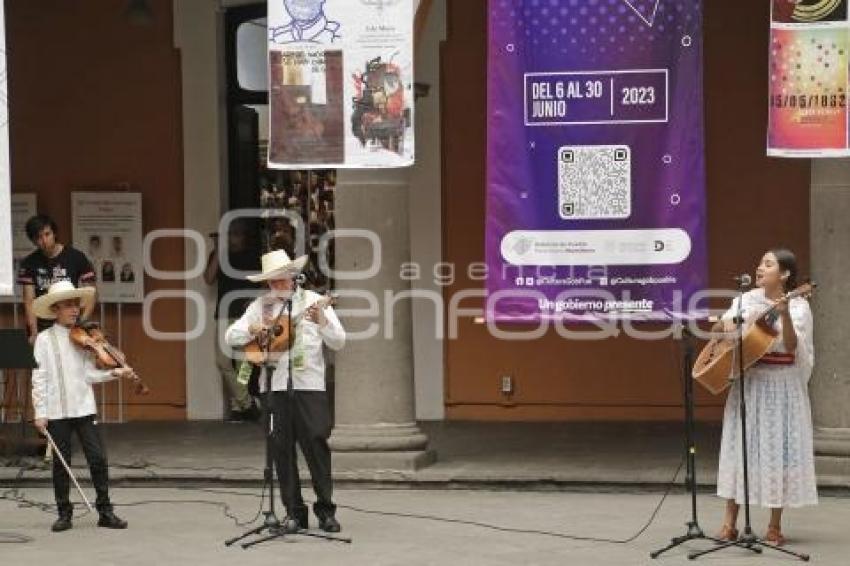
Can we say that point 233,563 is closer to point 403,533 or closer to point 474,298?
point 403,533

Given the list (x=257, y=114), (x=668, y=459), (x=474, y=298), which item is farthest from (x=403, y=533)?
(x=257, y=114)

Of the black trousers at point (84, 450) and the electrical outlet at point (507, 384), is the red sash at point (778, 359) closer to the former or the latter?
the black trousers at point (84, 450)

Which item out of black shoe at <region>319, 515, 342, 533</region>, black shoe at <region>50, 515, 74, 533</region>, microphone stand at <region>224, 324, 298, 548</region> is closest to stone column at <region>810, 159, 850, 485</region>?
black shoe at <region>319, 515, 342, 533</region>

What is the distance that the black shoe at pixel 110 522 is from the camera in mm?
12070

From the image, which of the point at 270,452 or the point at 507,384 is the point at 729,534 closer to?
the point at 270,452

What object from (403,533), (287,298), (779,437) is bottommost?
(403,533)

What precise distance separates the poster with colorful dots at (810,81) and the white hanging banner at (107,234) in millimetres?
7600

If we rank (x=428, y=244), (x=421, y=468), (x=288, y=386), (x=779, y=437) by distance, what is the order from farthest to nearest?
(x=428, y=244), (x=421, y=468), (x=288, y=386), (x=779, y=437)

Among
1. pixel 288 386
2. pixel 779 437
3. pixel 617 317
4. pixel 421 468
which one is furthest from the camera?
pixel 421 468

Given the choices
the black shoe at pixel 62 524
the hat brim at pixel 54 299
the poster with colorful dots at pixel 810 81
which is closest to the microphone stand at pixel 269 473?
the black shoe at pixel 62 524

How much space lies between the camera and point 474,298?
1730 cm

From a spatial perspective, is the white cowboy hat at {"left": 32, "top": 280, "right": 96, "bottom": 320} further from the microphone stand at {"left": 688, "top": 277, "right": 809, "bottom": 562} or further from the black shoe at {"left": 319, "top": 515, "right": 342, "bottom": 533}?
the microphone stand at {"left": 688, "top": 277, "right": 809, "bottom": 562}

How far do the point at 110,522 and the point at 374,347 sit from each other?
2800 millimetres

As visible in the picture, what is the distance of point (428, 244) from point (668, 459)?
3986 millimetres
